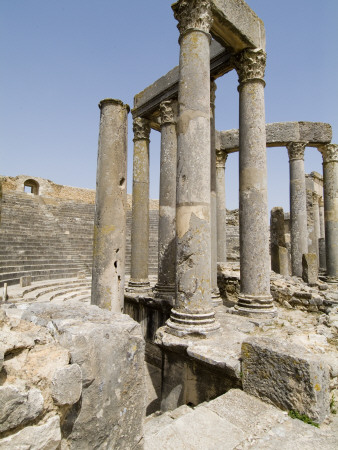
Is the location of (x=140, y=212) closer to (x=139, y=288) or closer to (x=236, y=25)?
(x=139, y=288)

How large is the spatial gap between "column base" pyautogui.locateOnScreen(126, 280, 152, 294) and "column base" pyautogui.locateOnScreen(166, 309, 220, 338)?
Result: 4.02 metres

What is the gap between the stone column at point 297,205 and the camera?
39.6 feet

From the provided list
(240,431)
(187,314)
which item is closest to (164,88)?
(187,314)

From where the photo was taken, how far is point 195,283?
4.61 m

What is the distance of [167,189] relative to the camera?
8.26 m

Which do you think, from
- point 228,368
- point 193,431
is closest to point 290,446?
point 193,431

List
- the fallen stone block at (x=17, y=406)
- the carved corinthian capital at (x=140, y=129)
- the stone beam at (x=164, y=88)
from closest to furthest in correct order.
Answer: the fallen stone block at (x=17, y=406) → the stone beam at (x=164, y=88) → the carved corinthian capital at (x=140, y=129)

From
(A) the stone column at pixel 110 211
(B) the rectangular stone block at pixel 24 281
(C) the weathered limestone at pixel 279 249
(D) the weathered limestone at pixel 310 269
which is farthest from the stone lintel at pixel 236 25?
(B) the rectangular stone block at pixel 24 281

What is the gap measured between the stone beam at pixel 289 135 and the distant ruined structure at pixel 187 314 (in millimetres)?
79

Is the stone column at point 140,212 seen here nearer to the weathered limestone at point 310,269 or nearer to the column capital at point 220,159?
the column capital at point 220,159

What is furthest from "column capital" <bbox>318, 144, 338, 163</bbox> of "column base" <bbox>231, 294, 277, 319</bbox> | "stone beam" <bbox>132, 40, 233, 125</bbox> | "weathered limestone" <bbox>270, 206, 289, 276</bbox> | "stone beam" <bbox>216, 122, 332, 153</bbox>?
"column base" <bbox>231, 294, 277, 319</bbox>

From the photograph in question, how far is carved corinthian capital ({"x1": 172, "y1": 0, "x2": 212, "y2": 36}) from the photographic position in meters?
5.05

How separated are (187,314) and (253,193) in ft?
9.79

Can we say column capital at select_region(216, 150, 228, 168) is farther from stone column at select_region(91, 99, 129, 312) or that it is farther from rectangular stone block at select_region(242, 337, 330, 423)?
rectangular stone block at select_region(242, 337, 330, 423)
